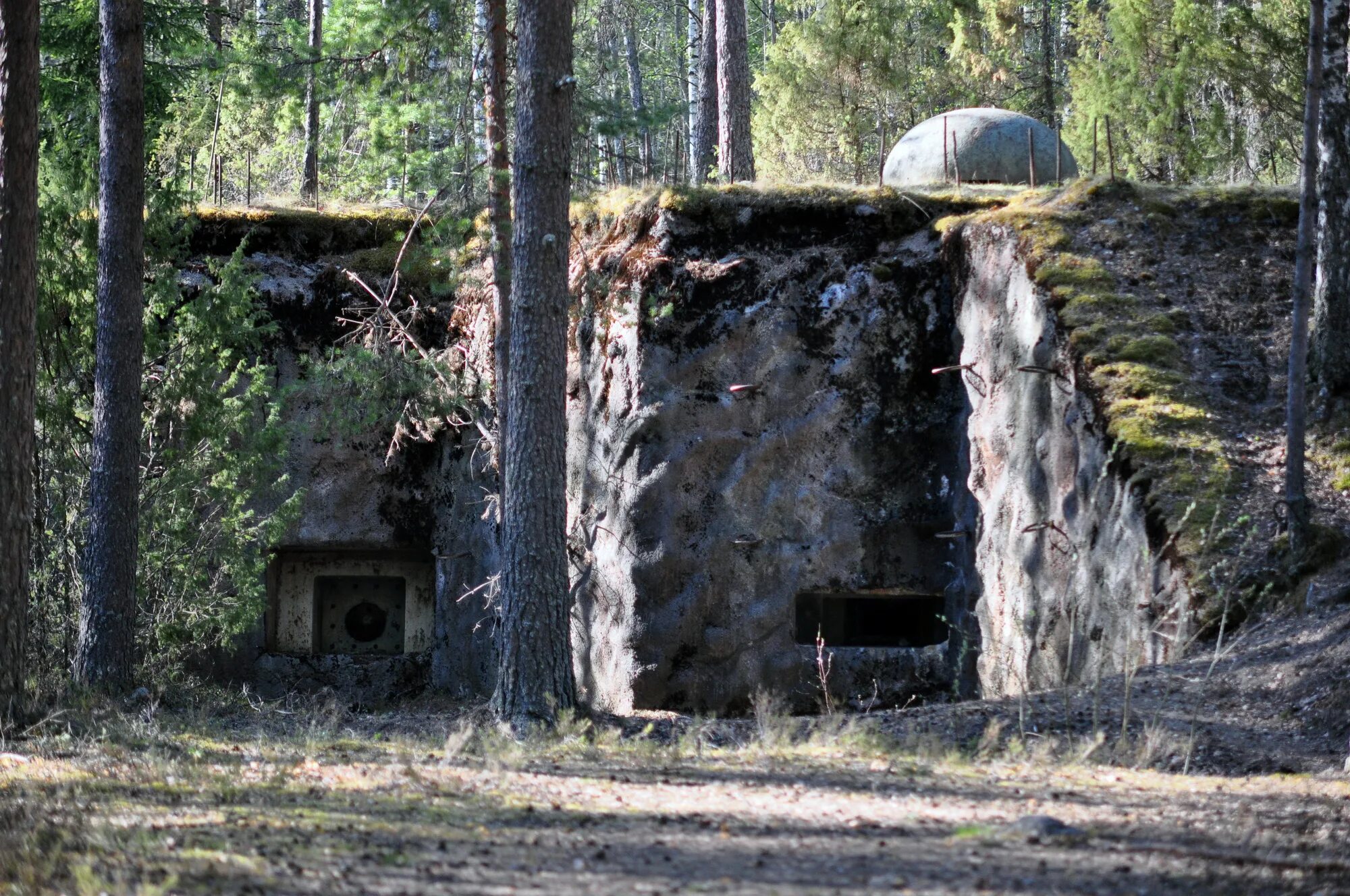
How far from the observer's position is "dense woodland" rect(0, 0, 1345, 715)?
9594 millimetres

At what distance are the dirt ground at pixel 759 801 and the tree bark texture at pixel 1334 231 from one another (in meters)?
2.75

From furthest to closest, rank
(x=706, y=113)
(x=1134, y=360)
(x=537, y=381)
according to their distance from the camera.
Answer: (x=706, y=113) → (x=1134, y=360) → (x=537, y=381)

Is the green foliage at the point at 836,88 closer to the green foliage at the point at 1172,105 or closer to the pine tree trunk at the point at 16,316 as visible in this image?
the green foliage at the point at 1172,105

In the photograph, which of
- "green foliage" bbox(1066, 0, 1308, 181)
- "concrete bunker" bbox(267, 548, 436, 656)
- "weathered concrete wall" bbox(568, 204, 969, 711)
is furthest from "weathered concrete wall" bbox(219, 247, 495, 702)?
"green foliage" bbox(1066, 0, 1308, 181)

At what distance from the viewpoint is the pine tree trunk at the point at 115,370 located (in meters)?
10.7

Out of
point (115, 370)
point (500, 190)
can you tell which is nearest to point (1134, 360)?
point (500, 190)

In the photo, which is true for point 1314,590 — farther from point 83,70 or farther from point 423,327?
point 83,70

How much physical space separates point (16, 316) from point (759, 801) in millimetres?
→ 5759

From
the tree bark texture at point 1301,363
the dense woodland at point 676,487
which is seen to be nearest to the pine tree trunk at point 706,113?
the dense woodland at point 676,487

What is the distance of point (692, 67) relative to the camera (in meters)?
28.8

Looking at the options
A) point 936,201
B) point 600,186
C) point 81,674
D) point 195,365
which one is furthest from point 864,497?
point 81,674

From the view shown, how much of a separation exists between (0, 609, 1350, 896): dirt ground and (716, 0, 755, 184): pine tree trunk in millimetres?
9006

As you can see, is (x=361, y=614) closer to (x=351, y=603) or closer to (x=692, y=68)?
(x=351, y=603)

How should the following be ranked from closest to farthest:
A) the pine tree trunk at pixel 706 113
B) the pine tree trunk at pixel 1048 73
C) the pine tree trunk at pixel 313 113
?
the pine tree trunk at pixel 313 113, the pine tree trunk at pixel 706 113, the pine tree trunk at pixel 1048 73
